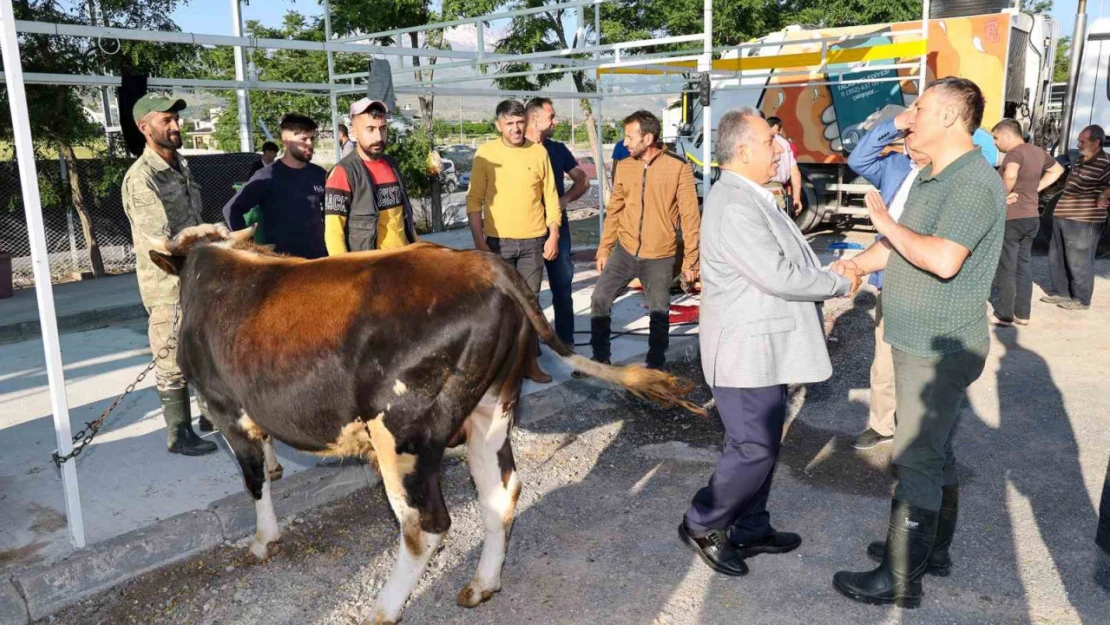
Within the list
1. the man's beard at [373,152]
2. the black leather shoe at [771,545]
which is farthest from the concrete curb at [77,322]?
the black leather shoe at [771,545]

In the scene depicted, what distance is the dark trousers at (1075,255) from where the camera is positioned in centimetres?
821

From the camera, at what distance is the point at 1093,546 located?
11.9 ft

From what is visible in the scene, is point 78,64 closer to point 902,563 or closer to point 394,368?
point 394,368

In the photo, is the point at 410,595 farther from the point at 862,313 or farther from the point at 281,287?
the point at 862,313

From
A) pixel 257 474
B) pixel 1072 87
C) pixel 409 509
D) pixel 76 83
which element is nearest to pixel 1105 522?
pixel 409 509

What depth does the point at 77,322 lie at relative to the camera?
802 centimetres

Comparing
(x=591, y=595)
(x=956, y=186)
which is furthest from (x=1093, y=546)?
(x=591, y=595)

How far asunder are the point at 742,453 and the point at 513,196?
2972 millimetres

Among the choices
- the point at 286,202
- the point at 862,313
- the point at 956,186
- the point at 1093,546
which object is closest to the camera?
the point at 956,186

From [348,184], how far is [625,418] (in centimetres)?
233

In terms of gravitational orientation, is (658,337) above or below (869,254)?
below

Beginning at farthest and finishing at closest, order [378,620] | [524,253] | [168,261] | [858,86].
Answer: [858,86] → [524,253] → [168,261] → [378,620]

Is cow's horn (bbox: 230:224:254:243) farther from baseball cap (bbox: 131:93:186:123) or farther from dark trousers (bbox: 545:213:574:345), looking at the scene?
dark trousers (bbox: 545:213:574:345)

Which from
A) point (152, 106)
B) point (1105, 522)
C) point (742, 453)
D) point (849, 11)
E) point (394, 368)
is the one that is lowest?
point (1105, 522)
